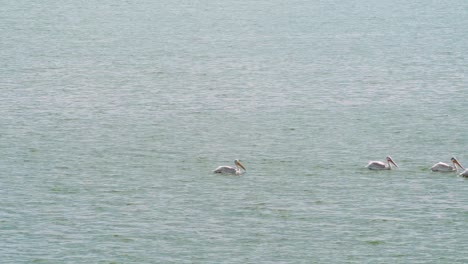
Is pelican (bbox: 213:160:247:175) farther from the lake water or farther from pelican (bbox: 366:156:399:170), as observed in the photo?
pelican (bbox: 366:156:399:170)

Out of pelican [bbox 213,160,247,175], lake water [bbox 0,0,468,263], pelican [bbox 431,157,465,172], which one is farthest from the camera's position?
pelican [bbox 213,160,247,175]

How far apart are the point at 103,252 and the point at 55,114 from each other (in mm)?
11385

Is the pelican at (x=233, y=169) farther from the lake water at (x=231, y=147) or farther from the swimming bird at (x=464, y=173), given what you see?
the swimming bird at (x=464, y=173)

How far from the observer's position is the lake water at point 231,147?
63.5 feet

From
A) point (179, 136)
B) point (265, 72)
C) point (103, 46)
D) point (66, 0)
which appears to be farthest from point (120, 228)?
point (66, 0)

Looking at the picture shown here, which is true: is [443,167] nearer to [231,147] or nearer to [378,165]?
[378,165]

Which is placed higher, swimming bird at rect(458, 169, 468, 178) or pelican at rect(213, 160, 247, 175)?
pelican at rect(213, 160, 247, 175)

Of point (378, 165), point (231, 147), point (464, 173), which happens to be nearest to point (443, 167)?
point (464, 173)

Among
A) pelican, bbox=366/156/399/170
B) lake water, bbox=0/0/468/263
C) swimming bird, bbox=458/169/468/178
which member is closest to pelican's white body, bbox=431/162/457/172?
lake water, bbox=0/0/468/263

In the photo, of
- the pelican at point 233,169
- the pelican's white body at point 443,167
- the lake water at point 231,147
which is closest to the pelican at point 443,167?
the pelican's white body at point 443,167

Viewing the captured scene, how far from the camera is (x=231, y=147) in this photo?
2591cm

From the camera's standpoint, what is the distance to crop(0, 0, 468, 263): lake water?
19.3 m

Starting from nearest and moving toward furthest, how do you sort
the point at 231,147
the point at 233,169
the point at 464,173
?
the point at 464,173, the point at 233,169, the point at 231,147

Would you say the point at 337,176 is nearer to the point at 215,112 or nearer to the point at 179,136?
the point at 179,136
